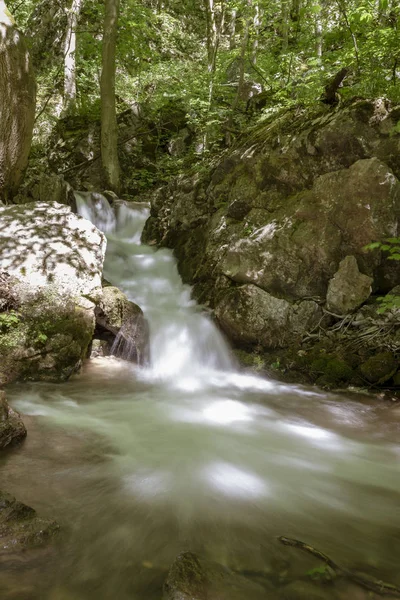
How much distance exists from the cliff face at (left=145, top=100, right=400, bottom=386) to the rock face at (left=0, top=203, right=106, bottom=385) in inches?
89.6

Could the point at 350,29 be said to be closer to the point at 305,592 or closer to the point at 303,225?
the point at 303,225

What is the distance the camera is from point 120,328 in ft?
20.2

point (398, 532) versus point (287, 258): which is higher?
point (287, 258)

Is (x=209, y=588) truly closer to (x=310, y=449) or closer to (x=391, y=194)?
(x=310, y=449)

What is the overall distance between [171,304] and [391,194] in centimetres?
412

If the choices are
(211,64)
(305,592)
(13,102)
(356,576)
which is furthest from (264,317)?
(211,64)

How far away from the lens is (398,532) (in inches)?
96.5

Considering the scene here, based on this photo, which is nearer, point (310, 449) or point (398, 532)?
point (398, 532)

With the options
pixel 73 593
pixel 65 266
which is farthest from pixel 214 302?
pixel 73 593

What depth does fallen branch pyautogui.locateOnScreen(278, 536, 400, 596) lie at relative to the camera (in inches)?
70.3

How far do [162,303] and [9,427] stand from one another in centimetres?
447

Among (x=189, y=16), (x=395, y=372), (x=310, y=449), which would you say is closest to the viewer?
(x=310, y=449)

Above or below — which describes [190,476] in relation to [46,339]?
below

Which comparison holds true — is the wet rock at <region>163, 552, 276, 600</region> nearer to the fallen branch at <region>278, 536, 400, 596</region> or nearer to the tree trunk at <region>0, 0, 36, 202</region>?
the fallen branch at <region>278, 536, 400, 596</region>
